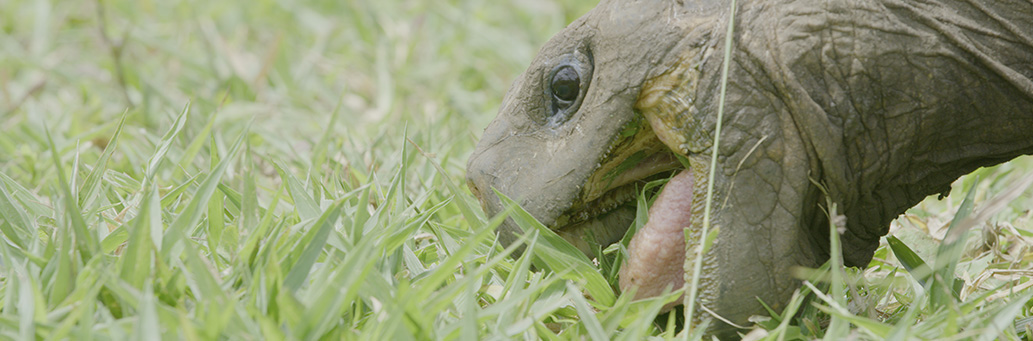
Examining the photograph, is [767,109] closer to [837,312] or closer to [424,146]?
[837,312]

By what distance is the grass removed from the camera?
1.59 metres

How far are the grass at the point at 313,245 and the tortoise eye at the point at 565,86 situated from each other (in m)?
0.24

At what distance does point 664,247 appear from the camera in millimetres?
1875

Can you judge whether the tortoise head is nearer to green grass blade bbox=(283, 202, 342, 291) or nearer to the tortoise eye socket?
the tortoise eye socket

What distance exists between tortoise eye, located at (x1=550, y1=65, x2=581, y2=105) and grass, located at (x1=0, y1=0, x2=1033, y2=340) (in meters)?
0.24

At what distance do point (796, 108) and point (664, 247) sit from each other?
1.19ft

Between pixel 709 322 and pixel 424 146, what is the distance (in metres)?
1.55

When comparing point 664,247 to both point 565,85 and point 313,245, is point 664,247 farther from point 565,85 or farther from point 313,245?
point 313,245

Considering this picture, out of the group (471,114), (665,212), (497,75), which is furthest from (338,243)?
(497,75)

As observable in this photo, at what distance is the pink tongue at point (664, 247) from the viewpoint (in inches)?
73.9

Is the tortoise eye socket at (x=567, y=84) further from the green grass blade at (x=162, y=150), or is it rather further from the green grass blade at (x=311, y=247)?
the green grass blade at (x=162, y=150)

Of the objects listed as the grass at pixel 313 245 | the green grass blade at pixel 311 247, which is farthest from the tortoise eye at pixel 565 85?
the green grass blade at pixel 311 247

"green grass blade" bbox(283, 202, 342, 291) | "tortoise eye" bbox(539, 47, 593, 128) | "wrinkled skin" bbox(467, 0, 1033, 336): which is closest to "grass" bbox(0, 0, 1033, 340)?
"green grass blade" bbox(283, 202, 342, 291)

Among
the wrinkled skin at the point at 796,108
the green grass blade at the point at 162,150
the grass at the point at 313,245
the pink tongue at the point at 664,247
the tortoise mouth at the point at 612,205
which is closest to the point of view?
the grass at the point at 313,245
